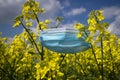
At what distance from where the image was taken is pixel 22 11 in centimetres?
664

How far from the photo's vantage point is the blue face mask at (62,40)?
5449 mm

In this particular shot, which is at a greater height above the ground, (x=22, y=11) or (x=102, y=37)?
(x=22, y=11)

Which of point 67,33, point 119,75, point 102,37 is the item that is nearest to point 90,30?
point 102,37

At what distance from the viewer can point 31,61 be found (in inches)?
359

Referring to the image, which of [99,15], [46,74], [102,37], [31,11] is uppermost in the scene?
[31,11]

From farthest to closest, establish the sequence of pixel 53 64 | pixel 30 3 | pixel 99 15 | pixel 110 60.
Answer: pixel 110 60
pixel 30 3
pixel 99 15
pixel 53 64

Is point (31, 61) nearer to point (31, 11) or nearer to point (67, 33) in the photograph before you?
point (31, 11)

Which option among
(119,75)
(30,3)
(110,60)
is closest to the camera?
(30,3)

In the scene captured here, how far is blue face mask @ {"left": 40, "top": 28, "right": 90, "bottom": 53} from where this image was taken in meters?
5.45

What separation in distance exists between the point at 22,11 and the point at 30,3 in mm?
250

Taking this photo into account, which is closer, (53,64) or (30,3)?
(53,64)

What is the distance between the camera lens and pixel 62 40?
5.49 metres

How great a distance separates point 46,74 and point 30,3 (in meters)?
1.80

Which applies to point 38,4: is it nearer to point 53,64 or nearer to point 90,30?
point 90,30
